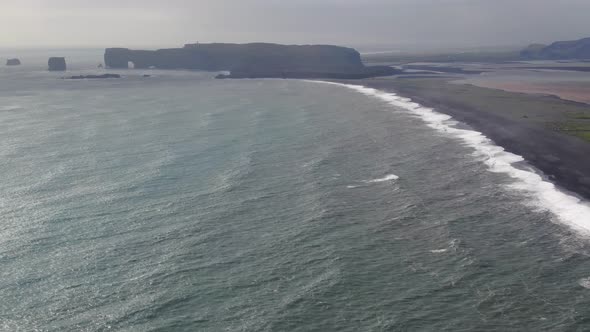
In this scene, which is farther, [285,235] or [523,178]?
[523,178]

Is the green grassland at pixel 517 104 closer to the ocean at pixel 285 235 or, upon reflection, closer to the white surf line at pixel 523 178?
the white surf line at pixel 523 178

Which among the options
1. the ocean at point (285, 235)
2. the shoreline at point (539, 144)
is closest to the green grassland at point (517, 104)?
the shoreline at point (539, 144)

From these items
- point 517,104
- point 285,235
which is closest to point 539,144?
point 517,104

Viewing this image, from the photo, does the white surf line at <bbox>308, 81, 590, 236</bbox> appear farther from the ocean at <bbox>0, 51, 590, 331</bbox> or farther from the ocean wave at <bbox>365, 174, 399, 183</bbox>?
the ocean wave at <bbox>365, 174, 399, 183</bbox>

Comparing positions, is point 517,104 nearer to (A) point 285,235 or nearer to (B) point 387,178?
(B) point 387,178

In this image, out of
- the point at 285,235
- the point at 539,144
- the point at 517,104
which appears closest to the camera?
the point at 285,235
